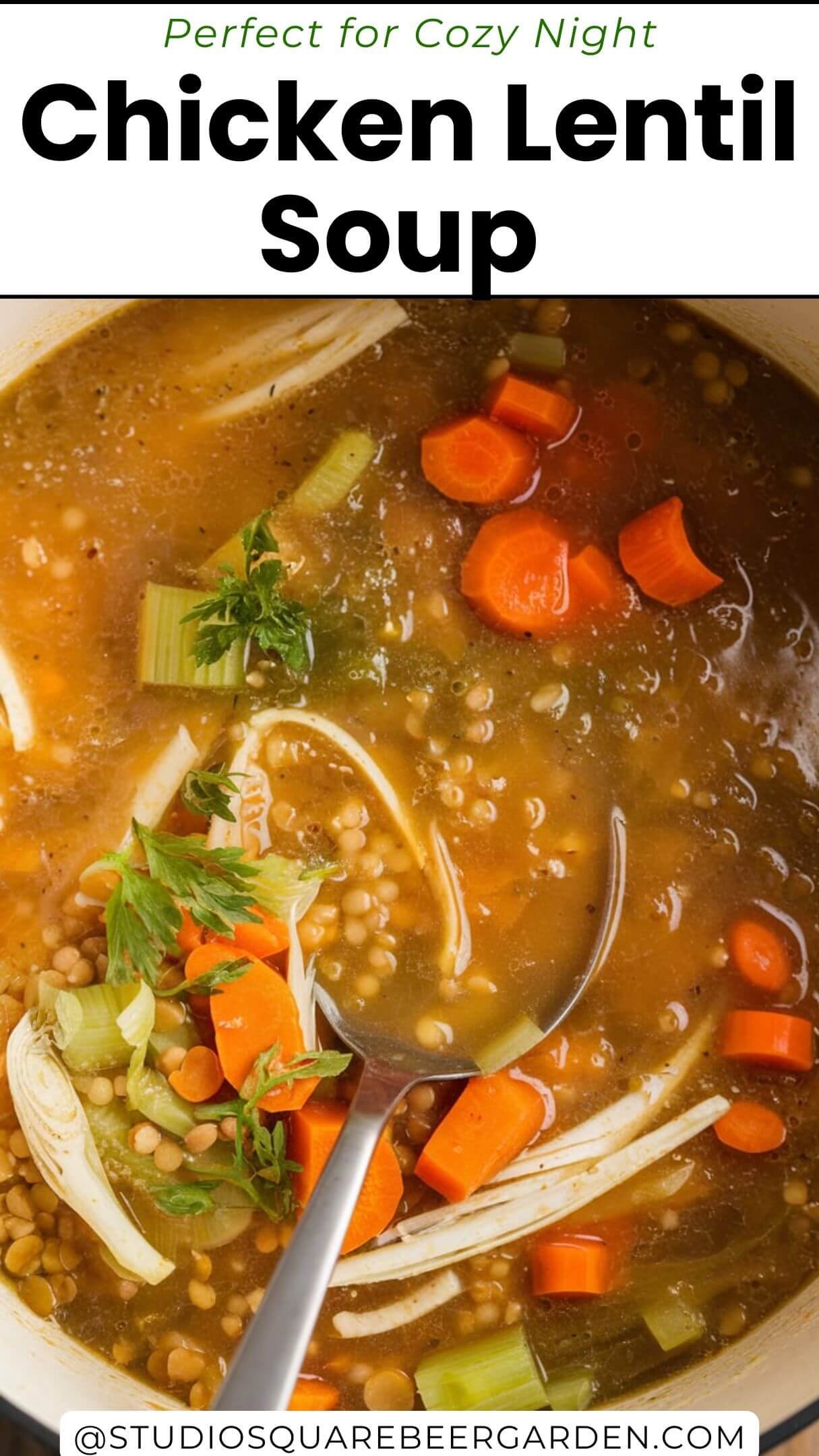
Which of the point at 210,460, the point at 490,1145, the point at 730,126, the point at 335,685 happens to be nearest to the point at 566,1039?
the point at 490,1145

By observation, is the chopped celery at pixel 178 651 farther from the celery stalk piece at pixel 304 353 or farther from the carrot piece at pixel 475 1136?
the carrot piece at pixel 475 1136

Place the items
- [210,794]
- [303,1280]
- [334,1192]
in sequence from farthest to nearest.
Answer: [210,794], [334,1192], [303,1280]

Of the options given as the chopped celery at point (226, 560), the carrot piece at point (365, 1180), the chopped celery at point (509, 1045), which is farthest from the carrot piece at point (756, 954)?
the chopped celery at point (226, 560)

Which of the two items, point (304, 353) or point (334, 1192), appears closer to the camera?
point (334, 1192)

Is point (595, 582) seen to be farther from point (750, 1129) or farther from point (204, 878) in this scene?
point (750, 1129)

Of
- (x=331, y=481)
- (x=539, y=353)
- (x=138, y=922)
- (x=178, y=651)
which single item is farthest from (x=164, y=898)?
(x=539, y=353)
